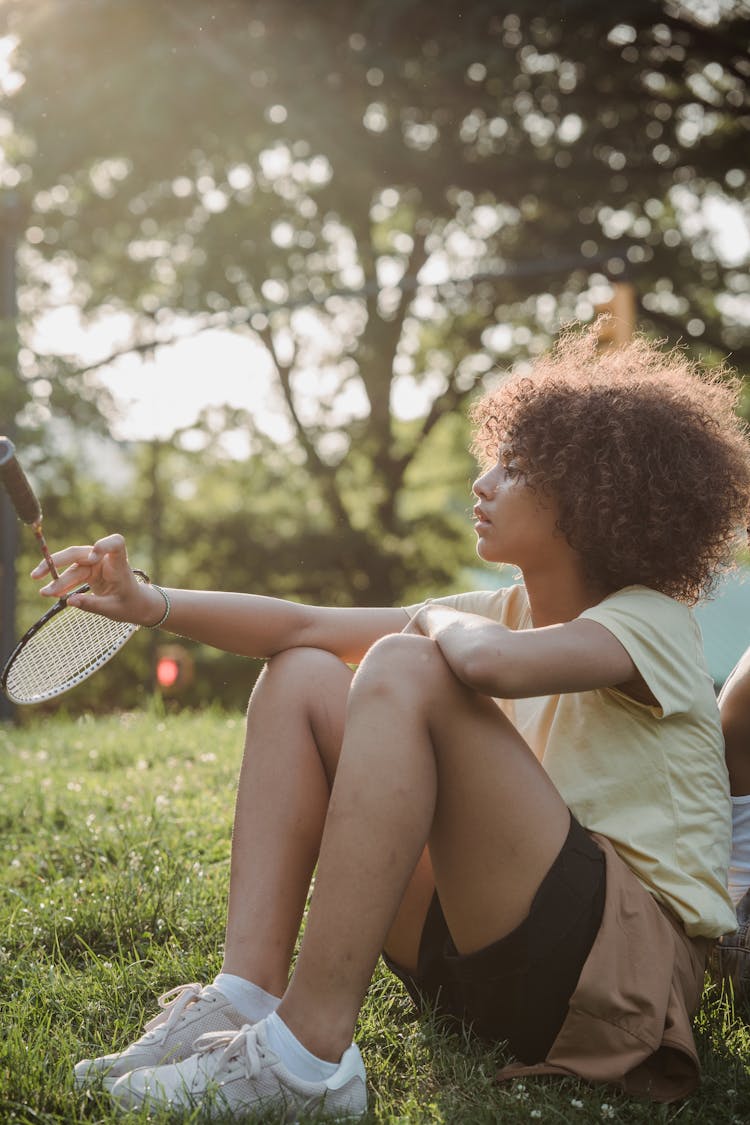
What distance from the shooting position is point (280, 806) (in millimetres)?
2107

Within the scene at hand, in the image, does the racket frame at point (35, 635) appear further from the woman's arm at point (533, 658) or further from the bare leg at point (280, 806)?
the woman's arm at point (533, 658)

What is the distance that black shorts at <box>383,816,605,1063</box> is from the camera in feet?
6.05

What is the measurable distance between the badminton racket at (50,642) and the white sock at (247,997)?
0.63 m

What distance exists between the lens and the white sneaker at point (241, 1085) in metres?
1.76

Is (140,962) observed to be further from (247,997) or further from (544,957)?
(544,957)

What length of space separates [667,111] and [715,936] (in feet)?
36.5

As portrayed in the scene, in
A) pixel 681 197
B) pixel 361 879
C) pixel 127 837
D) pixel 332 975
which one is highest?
pixel 681 197

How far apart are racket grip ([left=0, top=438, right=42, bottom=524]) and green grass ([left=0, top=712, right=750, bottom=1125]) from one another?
1005 millimetres

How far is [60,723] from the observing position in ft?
22.0

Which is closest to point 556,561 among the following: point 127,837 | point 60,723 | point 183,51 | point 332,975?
point 332,975

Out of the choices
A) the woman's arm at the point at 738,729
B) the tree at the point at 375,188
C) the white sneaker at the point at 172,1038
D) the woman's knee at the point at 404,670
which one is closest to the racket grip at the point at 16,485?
the woman's knee at the point at 404,670

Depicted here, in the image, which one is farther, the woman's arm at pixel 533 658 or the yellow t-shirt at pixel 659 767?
the yellow t-shirt at pixel 659 767

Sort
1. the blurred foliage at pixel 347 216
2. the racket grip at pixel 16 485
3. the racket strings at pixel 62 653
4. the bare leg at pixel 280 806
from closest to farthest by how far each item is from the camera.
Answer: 1. the bare leg at pixel 280 806
2. the racket grip at pixel 16 485
3. the racket strings at pixel 62 653
4. the blurred foliage at pixel 347 216

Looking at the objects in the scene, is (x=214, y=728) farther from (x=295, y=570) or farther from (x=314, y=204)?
(x=314, y=204)
